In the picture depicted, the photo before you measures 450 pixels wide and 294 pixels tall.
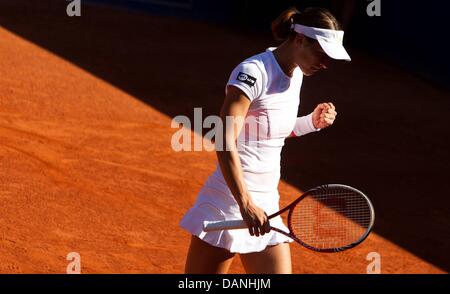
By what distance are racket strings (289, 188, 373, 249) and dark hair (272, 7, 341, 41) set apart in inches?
28.9

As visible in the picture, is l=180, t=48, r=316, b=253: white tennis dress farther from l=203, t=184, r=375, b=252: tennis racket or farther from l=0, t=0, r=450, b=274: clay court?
l=0, t=0, r=450, b=274: clay court

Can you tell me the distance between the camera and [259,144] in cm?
414

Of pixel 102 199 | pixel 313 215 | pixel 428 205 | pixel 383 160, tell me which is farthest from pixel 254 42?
pixel 313 215

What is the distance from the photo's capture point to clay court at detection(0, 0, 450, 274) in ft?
22.4

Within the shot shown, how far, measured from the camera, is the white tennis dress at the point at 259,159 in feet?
13.4

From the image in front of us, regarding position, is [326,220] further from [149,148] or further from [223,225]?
[149,148]

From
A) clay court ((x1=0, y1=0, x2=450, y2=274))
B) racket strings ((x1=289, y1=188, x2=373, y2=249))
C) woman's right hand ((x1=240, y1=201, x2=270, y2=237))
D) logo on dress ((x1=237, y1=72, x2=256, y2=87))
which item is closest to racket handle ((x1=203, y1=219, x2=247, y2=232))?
woman's right hand ((x1=240, y1=201, x2=270, y2=237))

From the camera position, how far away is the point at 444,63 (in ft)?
43.8

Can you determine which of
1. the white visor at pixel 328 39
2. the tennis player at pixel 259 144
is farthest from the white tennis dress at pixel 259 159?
the white visor at pixel 328 39

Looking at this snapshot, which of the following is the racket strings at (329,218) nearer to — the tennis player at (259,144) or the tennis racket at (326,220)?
the tennis racket at (326,220)

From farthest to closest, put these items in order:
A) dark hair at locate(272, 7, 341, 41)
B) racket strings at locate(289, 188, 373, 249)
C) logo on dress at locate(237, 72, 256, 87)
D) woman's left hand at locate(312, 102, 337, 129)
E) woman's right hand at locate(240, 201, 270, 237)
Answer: woman's left hand at locate(312, 102, 337, 129)
racket strings at locate(289, 188, 373, 249)
dark hair at locate(272, 7, 341, 41)
logo on dress at locate(237, 72, 256, 87)
woman's right hand at locate(240, 201, 270, 237)

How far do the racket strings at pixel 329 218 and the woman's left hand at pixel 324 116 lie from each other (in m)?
0.33

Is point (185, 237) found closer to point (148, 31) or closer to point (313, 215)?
point (313, 215)

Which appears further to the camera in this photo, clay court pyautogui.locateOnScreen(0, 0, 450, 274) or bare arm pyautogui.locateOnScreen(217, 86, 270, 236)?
clay court pyautogui.locateOnScreen(0, 0, 450, 274)
